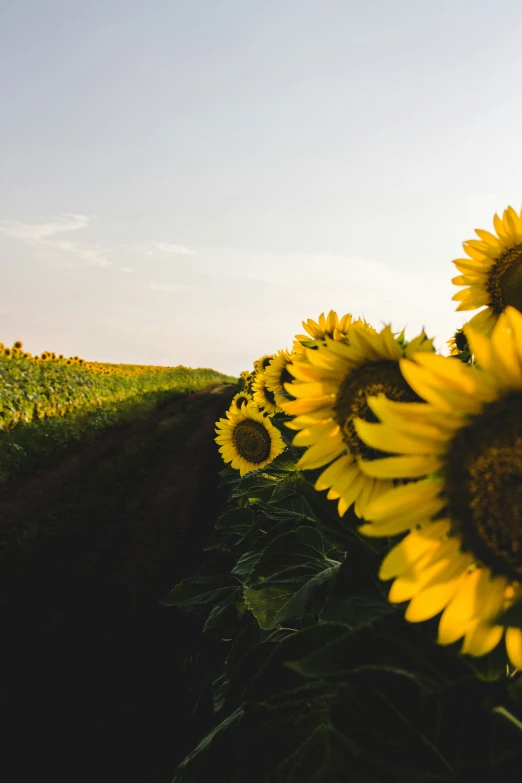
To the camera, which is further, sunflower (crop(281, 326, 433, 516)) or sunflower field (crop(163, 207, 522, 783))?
sunflower (crop(281, 326, 433, 516))

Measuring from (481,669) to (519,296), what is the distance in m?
1.09

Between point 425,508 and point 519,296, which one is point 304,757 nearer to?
point 425,508

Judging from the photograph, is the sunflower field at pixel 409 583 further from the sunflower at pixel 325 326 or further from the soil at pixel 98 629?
the soil at pixel 98 629

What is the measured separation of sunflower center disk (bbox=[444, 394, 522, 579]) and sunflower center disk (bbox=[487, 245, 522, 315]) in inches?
34.2

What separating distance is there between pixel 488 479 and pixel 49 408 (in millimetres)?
Answer: 16556

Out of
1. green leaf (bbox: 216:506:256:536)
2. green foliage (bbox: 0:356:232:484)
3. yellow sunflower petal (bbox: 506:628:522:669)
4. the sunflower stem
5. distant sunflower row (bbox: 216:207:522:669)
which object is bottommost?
the sunflower stem

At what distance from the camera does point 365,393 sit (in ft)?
3.98

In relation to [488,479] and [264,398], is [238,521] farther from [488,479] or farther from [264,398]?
[488,479]

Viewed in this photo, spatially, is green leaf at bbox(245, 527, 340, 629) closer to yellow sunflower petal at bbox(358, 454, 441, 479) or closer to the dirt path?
yellow sunflower petal at bbox(358, 454, 441, 479)

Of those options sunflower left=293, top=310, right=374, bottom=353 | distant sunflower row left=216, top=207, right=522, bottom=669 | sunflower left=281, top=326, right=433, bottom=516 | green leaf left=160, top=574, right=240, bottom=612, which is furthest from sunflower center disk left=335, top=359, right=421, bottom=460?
green leaf left=160, top=574, right=240, bottom=612

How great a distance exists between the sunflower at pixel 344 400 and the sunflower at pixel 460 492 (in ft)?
Answer: 1.05

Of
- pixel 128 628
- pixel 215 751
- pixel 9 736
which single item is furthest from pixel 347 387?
pixel 128 628

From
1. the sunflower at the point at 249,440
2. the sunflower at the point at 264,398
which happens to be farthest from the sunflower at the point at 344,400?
the sunflower at the point at 264,398

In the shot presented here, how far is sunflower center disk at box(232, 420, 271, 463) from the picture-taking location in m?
4.01
